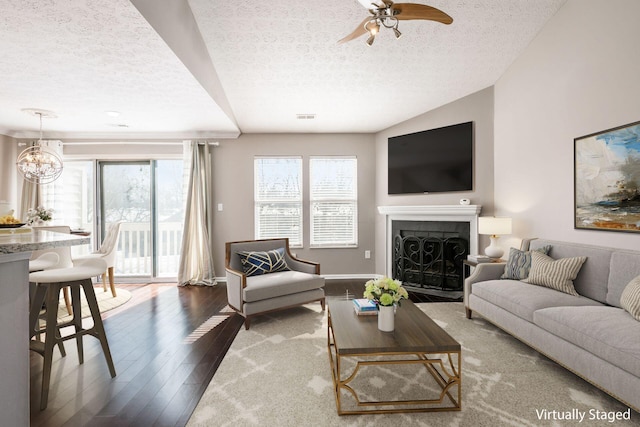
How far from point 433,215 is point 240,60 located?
10.7ft

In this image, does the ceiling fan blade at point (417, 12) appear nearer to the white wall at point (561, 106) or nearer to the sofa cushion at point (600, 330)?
the white wall at point (561, 106)

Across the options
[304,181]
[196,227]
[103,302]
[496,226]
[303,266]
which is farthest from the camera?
[304,181]

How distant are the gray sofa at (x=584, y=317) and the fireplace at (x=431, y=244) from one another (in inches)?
40.0

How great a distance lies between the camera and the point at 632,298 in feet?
6.80

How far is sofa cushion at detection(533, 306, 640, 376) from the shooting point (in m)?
1.73

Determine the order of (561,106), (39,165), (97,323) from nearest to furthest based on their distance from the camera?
(97,323) < (561,106) < (39,165)

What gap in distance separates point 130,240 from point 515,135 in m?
6.02

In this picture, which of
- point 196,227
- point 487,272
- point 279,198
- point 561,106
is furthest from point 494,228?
point 196,227

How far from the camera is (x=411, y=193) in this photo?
493cm

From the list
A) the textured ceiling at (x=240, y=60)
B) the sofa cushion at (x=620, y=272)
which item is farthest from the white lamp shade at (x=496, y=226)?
the textured ceiling at (x=240, y=60)

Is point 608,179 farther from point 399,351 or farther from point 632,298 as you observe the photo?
point 399,351

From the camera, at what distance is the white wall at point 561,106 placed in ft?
8.37

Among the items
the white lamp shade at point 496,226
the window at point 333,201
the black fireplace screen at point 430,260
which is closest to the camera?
the white lamp shade at point 496,226

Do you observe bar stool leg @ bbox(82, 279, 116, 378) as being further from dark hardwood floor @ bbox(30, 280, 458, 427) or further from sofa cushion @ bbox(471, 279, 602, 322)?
sofa cushion @ bbox(471, 279, 602, 322)
